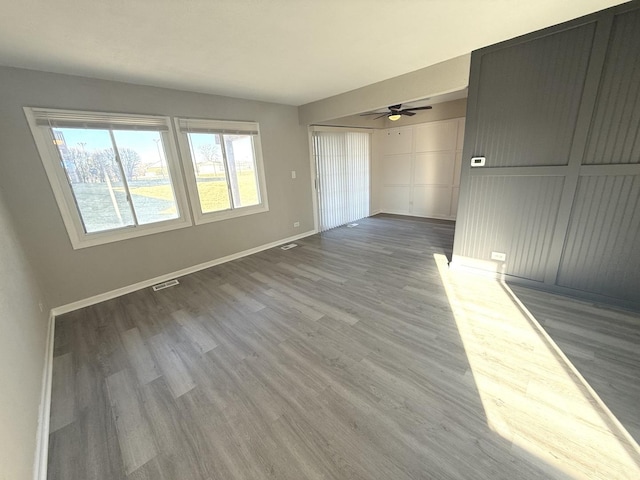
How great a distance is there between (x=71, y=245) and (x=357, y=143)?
557cm

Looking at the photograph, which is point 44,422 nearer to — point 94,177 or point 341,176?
point 94,177

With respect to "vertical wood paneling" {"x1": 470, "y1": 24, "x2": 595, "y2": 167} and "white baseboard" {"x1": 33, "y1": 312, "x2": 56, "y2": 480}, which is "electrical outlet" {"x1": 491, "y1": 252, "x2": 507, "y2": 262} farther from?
"white baseboard" {"x1": 33, "y1": 312, "x2": 56, "y2": 480}

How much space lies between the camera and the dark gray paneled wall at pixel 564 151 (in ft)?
6.86

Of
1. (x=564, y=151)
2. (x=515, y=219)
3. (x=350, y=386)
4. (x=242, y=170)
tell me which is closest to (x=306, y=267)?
(x=242, y=170)

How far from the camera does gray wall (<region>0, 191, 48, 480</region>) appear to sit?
1.09 metres

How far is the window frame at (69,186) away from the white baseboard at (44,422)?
120 cm

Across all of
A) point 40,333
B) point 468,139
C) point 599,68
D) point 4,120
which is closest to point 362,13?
point 468,139

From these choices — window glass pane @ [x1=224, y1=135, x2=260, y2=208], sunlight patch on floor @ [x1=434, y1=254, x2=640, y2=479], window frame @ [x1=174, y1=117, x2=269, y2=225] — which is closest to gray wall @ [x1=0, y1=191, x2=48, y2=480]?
window frame @ [x1=174, y1=117, x2=269, y2=225]

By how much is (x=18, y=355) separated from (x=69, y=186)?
202cm

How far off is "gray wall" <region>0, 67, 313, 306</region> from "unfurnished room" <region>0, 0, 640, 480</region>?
1.1 inches

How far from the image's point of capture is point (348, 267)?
11.9 feet

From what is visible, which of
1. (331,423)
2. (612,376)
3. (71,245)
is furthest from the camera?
(71,245)

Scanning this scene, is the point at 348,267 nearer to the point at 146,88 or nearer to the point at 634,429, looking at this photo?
the point at 634,429

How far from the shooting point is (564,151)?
2.38m
